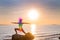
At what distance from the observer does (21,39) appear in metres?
3.72

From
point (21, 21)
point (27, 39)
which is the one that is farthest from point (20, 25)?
point (27, 39)

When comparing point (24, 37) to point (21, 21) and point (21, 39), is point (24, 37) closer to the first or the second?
point (21, 39)

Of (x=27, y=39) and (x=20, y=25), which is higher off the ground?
(x=20, y=25)

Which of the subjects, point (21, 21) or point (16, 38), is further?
point (16, 38)

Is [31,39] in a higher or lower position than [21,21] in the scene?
lower

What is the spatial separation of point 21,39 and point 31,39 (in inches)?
7.9

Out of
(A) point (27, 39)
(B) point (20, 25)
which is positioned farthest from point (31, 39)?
(B) point (20, 25)

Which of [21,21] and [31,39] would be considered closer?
[21,21]

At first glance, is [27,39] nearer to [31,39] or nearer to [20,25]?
[31,39]

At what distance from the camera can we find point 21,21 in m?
3.50

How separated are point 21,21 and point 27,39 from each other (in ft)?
1.38

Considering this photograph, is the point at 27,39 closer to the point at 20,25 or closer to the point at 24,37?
the point at 24,37

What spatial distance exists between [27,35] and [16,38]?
9.4 inches

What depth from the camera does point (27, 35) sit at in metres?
3.71
